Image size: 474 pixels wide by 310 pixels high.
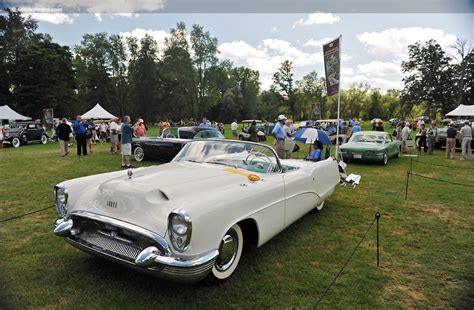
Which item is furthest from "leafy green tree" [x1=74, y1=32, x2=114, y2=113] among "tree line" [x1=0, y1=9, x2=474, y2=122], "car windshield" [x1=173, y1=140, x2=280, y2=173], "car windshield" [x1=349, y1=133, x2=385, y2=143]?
"car windshield" [x1=173, y1=140, x2=280, y2=173]

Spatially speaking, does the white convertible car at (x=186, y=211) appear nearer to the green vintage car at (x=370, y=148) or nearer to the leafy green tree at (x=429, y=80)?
the green vintage car at (x=370, y=148)

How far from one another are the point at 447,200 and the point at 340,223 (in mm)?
3020

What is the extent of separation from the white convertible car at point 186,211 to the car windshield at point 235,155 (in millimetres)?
14

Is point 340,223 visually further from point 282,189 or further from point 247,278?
point 247,278

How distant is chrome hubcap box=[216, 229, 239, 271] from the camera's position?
2.90 meters

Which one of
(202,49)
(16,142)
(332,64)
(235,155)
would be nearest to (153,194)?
(235,155)

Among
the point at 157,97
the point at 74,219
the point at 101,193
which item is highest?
the point at 157,97

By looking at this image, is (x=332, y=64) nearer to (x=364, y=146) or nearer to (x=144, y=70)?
(x=364, y=146)

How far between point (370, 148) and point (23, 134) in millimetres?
20205

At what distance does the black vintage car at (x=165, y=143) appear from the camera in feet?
34.4

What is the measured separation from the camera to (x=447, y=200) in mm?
6340

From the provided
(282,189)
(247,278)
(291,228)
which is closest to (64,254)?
(247,278)

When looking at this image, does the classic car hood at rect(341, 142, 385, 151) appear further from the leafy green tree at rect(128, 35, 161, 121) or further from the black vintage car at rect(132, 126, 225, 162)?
the leafy green tree at rect(128, 35, 161, 121)

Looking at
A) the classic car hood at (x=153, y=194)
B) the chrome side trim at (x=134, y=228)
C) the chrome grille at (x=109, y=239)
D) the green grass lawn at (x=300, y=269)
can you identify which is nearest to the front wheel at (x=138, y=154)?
the green grass lawn at (x=300, y=269)
